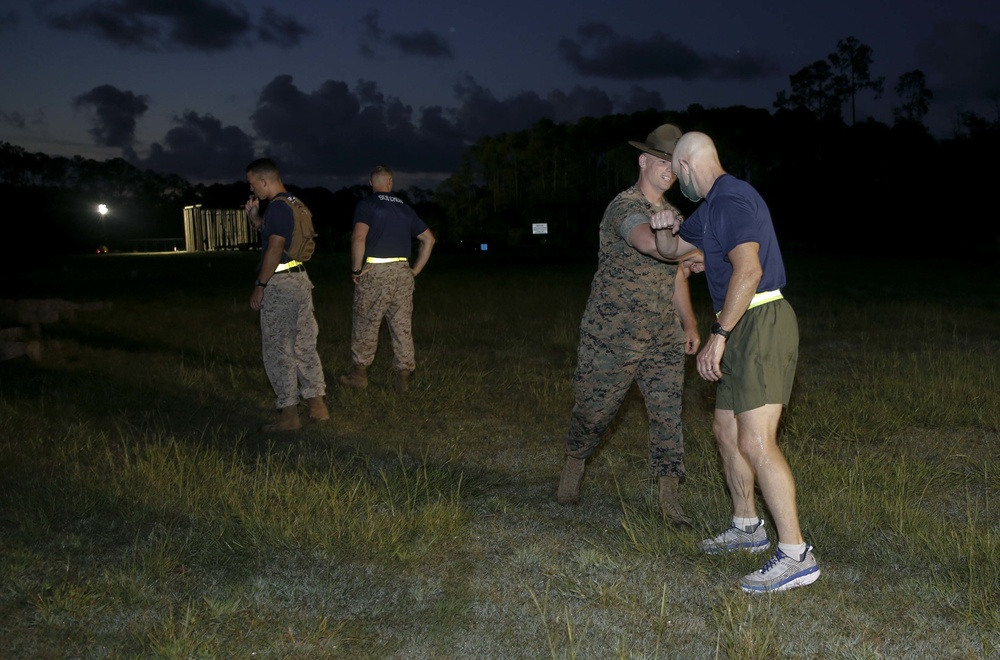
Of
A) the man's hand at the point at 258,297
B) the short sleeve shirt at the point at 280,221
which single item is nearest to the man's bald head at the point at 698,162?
the short sleeve shirt at the point at 280,221

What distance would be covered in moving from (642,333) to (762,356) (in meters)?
1.02

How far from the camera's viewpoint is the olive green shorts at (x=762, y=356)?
152 inches

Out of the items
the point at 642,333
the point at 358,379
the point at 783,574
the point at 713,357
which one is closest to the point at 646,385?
the point at 642,333

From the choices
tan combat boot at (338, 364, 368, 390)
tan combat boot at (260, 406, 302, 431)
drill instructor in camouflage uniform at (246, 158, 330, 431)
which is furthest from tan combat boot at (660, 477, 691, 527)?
tan combat boot at (338, 364, 368, 390)

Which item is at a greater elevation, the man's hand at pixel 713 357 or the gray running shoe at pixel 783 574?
the man's hand at pixel 713 357

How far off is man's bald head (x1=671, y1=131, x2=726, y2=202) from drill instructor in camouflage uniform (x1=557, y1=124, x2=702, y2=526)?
606mm

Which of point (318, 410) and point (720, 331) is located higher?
point (720, 331)

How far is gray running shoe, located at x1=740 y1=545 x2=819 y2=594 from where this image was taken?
3904 millimetres

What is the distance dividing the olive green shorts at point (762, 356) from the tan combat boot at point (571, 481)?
4.95ft

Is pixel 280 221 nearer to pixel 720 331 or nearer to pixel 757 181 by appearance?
pixel 720 331

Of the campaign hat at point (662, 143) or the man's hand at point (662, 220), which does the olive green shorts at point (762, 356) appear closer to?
the man's hand at point (662, 220)

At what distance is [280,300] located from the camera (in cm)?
705

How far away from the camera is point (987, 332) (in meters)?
13.0

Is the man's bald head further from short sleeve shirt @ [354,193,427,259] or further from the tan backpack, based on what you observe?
short sleeve shirt @ [354,193,427,259]
